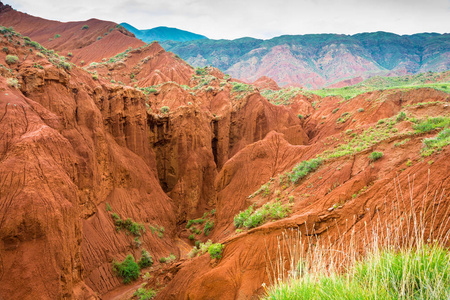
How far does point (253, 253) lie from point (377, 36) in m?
213

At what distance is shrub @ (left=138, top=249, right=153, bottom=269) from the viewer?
2262 centimetres

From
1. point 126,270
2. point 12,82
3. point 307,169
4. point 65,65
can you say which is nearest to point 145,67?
point 65,65

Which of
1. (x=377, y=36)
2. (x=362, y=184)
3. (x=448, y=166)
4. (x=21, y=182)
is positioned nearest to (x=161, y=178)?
(x=21, y=182)

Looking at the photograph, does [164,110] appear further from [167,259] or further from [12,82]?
[12,82]

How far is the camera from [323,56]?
178 metres

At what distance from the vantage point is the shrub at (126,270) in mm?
20797

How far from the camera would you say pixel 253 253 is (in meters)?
12.6

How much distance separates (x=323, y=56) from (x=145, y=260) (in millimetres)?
178497

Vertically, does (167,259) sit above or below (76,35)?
below

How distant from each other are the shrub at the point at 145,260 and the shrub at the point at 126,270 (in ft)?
3.67

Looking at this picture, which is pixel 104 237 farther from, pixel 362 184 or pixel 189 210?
pixel 362 184

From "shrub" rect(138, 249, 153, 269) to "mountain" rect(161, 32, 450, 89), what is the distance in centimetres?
13336

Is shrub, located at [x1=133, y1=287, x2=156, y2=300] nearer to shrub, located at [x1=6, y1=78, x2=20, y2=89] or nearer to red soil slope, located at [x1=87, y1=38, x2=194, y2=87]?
shrub, located at [x1=6, y1=78, x2=20, y2=89]

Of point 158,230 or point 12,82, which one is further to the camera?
point 158,230
